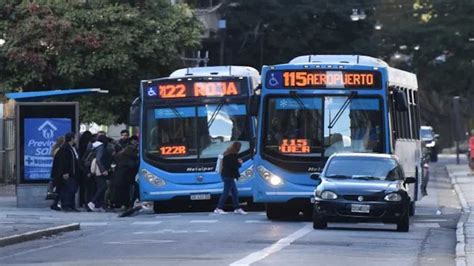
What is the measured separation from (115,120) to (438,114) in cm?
5235

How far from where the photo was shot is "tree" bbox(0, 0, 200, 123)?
40.4 m

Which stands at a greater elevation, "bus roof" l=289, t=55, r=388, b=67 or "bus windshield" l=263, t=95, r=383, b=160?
"bus roof" l=289, t=55, r=388, b=67

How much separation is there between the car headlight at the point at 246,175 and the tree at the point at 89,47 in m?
10.3

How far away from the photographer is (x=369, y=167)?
25.0m

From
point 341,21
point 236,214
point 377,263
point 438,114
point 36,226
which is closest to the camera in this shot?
point 377,263

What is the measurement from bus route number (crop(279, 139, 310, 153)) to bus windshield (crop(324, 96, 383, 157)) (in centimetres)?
39

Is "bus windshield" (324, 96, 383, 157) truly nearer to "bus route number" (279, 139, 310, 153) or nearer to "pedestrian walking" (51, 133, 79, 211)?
"bus route number" (279, 139, 310, 153)

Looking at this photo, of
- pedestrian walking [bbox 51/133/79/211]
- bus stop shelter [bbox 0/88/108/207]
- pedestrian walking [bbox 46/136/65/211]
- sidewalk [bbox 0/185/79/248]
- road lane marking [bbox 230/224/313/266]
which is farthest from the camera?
bus stop shelter [bbox 0/88/108/207]

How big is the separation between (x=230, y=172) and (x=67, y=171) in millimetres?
3629

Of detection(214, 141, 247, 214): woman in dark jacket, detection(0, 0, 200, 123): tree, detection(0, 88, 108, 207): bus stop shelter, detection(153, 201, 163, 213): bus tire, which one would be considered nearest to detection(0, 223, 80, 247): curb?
detection(214, 141, 247, 214): woman in dark jacket

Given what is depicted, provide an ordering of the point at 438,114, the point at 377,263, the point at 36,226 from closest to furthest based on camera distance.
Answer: the point at 377,263
the point at 36,226
the point at 438,114

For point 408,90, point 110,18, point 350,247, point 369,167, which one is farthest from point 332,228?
point 110,18

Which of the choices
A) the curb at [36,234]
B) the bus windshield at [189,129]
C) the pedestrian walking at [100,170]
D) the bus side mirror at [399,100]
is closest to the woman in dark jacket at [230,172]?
the bus windshield at [189,129]

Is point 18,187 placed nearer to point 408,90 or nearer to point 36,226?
point 36,226
